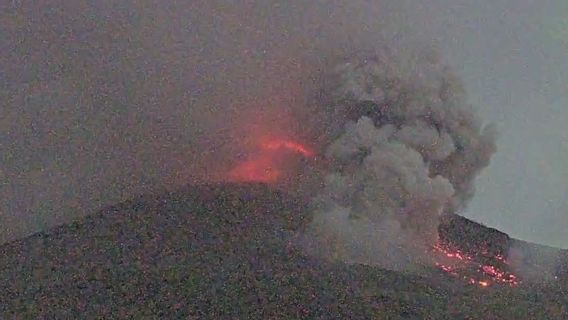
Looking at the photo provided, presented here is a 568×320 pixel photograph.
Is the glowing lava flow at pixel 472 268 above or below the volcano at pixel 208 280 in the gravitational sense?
above

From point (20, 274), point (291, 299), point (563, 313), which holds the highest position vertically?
point (563, 313)

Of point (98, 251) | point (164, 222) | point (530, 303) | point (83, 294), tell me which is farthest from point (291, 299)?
point (164, 222)

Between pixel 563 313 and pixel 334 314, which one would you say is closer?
pixel 334 314

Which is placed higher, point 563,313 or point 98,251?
point 563,313

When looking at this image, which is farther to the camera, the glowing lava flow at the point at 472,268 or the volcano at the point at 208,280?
the glowing lava flow at the point at 472,268

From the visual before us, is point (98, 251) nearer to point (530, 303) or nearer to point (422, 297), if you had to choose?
point (422, 297)

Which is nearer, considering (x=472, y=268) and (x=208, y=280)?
(x=208, y=280)
